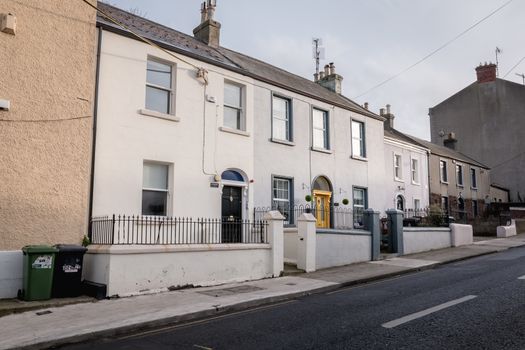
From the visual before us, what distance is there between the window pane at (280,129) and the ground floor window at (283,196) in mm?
1621

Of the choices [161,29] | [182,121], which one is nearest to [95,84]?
[182,121]

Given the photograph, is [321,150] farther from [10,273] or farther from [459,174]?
[459,174]

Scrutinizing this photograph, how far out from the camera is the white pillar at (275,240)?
39.8 feet

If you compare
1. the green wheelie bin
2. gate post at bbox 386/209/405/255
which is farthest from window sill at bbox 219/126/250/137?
the green wheelie bin

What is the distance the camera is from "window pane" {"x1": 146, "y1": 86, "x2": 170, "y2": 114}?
13.0 m

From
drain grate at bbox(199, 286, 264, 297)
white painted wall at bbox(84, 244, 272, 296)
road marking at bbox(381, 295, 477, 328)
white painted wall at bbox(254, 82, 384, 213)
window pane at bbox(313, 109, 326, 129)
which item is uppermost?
window pane at bbox(313, 109, 326, 129)

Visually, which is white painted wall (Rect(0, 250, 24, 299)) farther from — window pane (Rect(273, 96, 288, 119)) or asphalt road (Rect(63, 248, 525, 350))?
window pane (Rect(273, 96, 288, 119))

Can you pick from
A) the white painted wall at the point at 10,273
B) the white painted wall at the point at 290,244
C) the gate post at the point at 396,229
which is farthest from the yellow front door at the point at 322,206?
the white painted wall at the point at 10,273

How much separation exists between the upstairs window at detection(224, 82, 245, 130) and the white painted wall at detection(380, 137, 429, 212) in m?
10.8

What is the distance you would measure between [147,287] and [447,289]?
6327 millimetres

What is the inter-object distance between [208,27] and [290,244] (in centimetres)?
920

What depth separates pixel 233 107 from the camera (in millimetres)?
15258

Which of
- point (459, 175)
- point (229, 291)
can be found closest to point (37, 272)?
point (229, 291)

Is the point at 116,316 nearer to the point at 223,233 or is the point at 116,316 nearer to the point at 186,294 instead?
the point at 186,294
